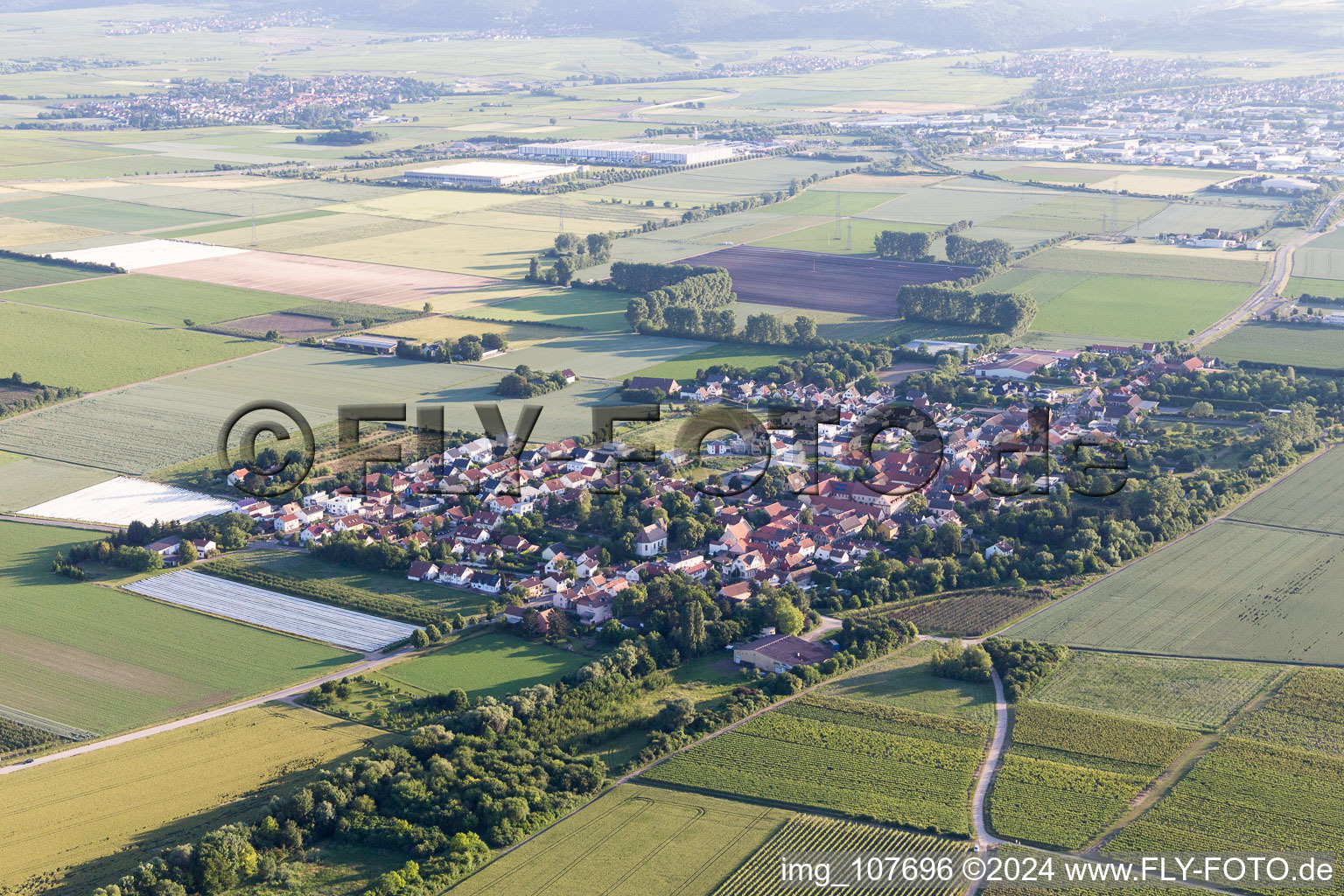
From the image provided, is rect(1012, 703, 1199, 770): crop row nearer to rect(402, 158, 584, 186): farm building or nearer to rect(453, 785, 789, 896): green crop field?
rect(453, 785, 789, 896): green crop field

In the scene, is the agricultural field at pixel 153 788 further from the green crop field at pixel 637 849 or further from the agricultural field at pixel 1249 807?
the agricultural field at pixel 1249 807

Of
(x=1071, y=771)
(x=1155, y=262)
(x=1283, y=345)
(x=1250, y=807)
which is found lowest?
(x=1250, y=807)

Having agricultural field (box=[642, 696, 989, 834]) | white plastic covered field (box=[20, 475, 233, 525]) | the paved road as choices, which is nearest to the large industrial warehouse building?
white plastic covered field (box=[20, 475, 233, 525])

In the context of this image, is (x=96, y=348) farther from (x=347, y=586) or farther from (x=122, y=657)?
(x=122, y=657)

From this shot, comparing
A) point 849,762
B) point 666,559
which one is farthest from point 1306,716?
point 666,559

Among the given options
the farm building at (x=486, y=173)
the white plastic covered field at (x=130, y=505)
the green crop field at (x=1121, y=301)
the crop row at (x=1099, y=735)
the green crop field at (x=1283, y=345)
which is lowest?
the crop row at (x=1099, y=735)

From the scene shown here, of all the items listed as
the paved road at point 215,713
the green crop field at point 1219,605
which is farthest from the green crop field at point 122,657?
the green crop field at point 1219,605
